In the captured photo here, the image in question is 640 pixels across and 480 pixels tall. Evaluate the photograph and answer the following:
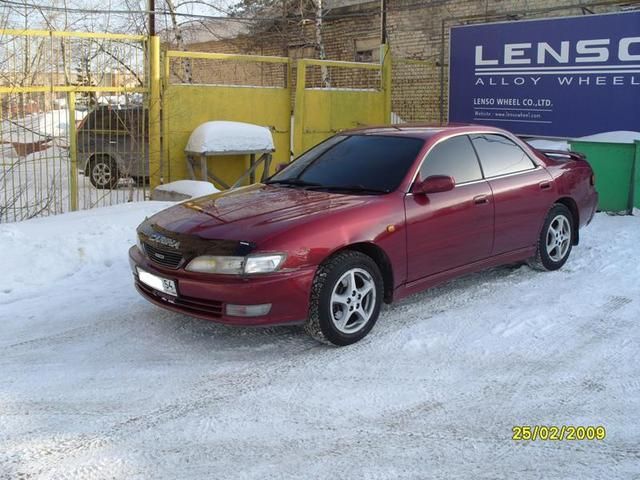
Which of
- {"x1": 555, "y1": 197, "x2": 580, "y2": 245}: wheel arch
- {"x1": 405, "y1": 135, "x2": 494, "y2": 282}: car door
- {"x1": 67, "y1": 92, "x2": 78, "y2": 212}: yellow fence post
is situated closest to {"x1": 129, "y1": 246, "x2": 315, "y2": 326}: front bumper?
{"x1": 405, "y1": 135, "x2": 494, "y2": 282}: car door

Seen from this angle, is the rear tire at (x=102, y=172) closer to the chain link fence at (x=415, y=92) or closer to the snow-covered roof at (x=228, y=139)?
the snow-covered roof at (x=228, y=139)

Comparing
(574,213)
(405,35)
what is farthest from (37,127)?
(405,35)

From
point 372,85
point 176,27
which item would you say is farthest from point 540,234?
point 176,27

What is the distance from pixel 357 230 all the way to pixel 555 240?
2.82 meters

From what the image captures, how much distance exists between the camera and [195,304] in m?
4.72

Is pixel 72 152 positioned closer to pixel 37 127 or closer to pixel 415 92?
pixel 37 127

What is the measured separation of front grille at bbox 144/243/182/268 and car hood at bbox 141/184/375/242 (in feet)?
0.45

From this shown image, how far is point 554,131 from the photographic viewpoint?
44.2 feet

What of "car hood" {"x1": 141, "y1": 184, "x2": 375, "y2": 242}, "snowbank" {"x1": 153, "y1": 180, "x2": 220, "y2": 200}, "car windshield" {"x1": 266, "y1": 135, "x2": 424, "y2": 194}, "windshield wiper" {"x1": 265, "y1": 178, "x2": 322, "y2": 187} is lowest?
"snowbank" {"x1": 153, "y1": 180, "x2": 220, "y2": 200}

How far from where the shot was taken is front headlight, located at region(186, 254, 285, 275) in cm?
451

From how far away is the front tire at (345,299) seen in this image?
4.70 m

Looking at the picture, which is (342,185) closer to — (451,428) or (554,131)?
(451,428)

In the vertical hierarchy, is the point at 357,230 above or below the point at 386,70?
below

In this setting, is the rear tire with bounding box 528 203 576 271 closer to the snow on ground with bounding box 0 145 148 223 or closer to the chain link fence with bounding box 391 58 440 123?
the snow on ground with bounding box 0 145 148 223
